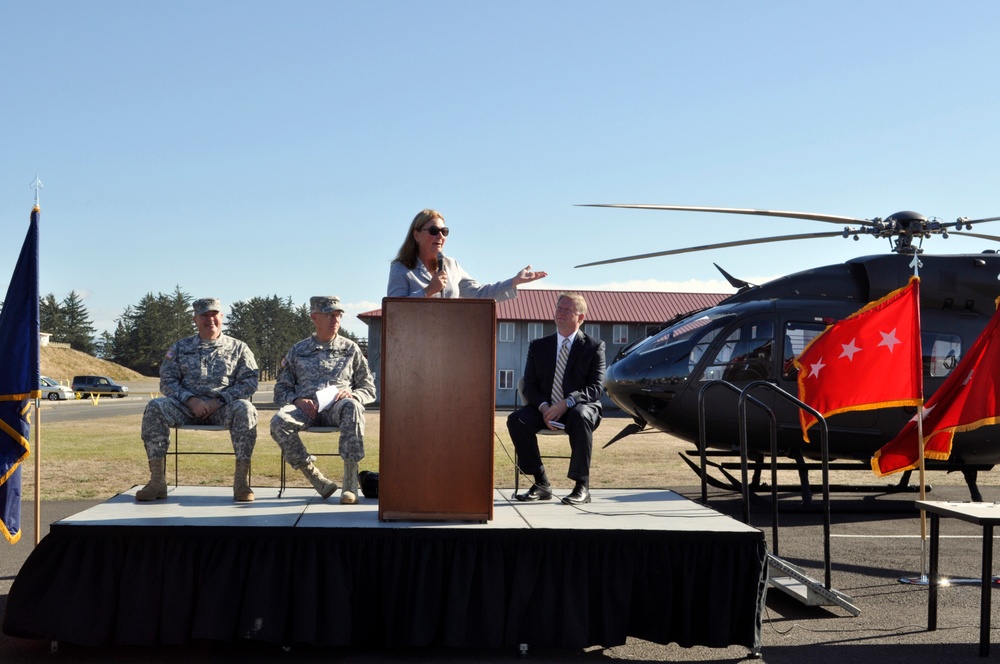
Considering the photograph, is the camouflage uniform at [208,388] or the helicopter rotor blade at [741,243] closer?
the camouflage uniform at [208,388]

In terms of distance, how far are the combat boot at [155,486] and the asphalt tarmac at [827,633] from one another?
96 centimetres

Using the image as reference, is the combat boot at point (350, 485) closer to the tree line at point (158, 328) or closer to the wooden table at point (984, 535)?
the wooden table at point (984, 535)

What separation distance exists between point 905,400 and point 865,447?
4.27 m

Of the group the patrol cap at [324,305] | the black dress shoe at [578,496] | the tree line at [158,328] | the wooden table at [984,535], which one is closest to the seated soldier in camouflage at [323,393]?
the patrol cap at [324,305]

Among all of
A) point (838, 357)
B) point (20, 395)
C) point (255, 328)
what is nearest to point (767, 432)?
point (838, 357)

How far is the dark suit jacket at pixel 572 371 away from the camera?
6434 mm

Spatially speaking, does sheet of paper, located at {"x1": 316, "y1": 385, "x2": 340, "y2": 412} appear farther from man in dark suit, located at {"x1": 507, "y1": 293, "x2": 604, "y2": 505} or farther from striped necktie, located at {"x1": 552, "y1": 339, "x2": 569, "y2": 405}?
striped necktie, located at {"x1": 552, "y1": 339, "x2": 569, "y2": 405}

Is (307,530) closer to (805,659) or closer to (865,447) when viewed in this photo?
(805,659)

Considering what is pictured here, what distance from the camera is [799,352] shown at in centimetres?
1012

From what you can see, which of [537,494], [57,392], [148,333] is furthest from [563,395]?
[148,333]

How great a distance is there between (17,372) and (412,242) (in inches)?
96.1

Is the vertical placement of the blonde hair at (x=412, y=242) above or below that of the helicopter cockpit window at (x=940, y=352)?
above

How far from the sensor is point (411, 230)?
217 inches

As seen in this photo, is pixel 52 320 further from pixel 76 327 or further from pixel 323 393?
pixel 323 393
